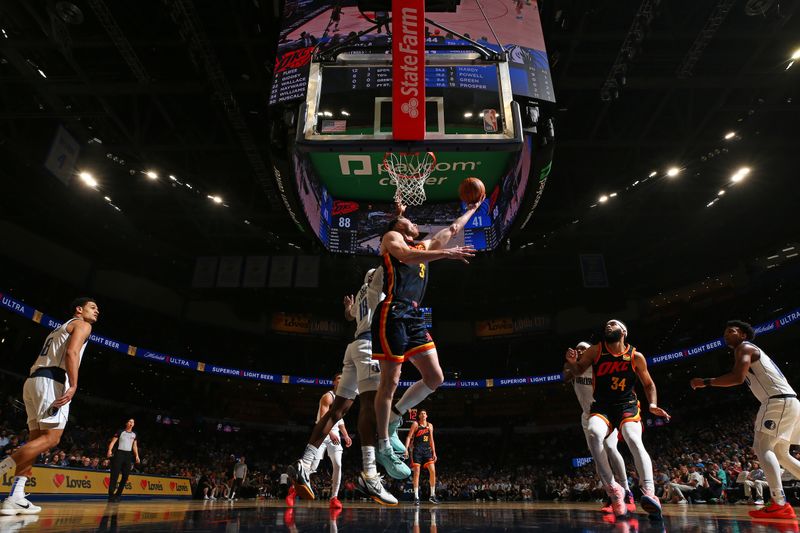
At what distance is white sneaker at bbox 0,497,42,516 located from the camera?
436 centimetres

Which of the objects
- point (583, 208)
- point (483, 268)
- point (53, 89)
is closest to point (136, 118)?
point (53, 89)

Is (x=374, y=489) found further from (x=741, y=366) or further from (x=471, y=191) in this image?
(x=741, y=366)

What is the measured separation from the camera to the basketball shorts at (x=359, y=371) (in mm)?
4435

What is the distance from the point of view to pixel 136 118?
13.2 m

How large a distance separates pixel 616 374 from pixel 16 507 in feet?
19.4

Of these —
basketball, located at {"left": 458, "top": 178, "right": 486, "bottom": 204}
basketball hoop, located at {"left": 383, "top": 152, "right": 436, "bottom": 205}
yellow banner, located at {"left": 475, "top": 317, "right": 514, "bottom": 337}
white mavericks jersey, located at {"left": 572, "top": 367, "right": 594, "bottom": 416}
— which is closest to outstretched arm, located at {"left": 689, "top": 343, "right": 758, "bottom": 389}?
white mavericks jersey, located at {"left": 572, "top": 367, "right": 594, "bottom": 416}

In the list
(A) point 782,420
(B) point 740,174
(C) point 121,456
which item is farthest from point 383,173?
(B) point 740,174

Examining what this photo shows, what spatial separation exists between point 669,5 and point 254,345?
25.0m

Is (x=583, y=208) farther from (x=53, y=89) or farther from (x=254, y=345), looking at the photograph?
(x=254, y=345)

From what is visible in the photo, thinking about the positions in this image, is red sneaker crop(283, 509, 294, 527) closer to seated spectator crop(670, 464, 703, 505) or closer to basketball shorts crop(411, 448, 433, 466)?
basketball shorts crop(411, 448, 433, 466)

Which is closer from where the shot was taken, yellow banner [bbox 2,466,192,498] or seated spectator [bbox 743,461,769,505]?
yellow banner [bbox 2,466,192,498]

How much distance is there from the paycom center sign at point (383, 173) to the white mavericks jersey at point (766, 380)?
5673mm

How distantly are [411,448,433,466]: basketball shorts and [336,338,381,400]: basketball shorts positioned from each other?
678 cm

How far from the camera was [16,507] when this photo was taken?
453cm
